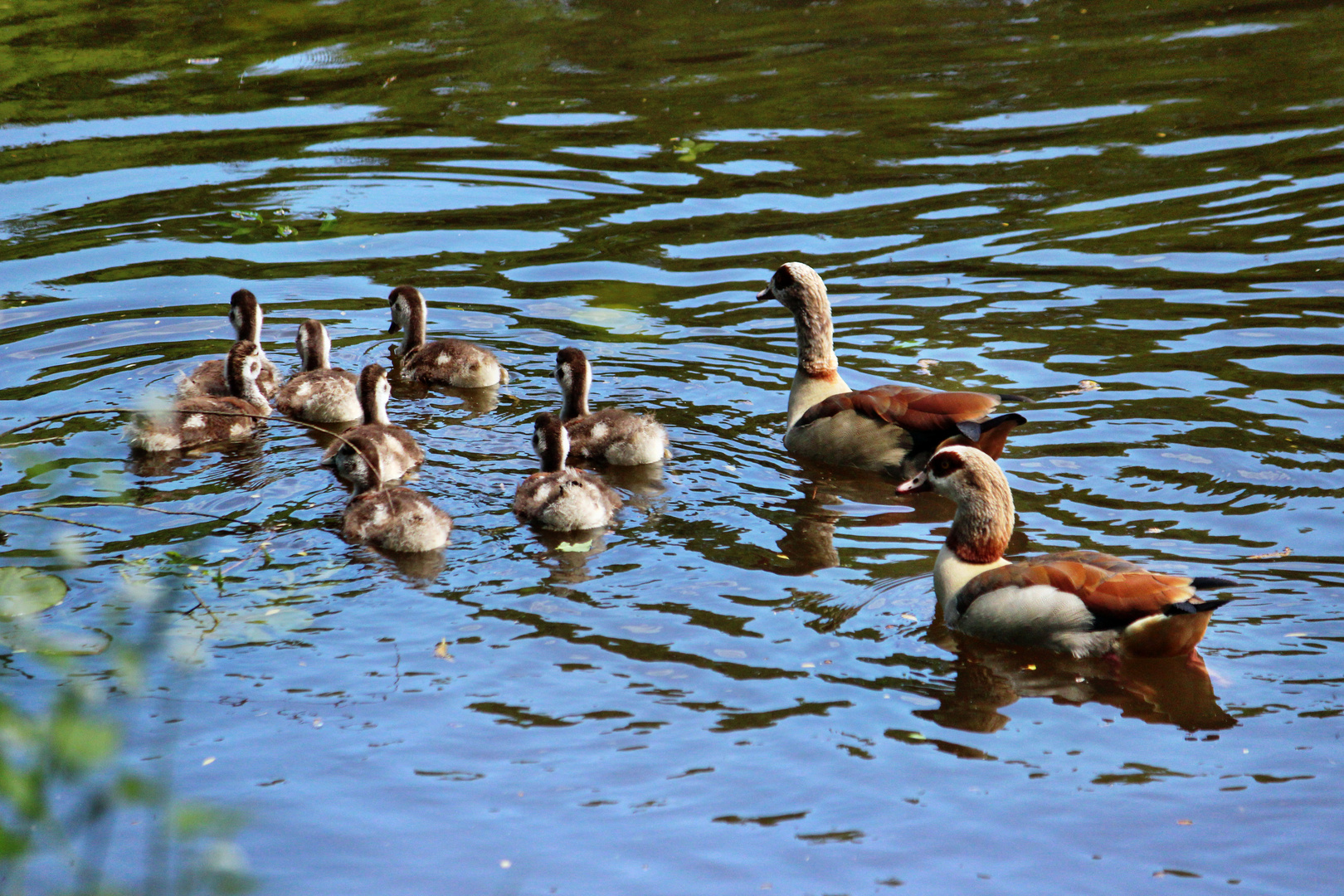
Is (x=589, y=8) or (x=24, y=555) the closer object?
(x=24, y=555)

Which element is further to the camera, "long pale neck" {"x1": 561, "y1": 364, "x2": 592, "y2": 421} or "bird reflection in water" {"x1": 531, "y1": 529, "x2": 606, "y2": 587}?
"long pale neck" {"x1": 561, "y1": 364, "x2": 592, "y2": 421}

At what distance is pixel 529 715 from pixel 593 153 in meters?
11.3

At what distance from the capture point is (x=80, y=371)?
33.8ft

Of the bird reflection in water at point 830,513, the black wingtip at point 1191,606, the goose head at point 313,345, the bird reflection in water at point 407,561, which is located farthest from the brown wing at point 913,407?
the goose head at point 313,345

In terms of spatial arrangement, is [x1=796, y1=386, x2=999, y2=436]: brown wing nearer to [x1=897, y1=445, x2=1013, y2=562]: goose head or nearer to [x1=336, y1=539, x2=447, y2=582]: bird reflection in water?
[x1=897, y1=445, x2=1013, y2=562]: goose head

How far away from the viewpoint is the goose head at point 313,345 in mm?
10281

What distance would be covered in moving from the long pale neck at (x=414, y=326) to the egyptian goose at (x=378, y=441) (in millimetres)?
1367

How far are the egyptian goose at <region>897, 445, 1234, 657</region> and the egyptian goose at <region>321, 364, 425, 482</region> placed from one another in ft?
11.2

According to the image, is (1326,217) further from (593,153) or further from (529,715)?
(529,715)

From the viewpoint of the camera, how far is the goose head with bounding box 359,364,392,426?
30.1 feet

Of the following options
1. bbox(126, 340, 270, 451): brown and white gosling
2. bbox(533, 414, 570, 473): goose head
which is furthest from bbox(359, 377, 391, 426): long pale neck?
bbox(533, 414, 570, 473): goose head

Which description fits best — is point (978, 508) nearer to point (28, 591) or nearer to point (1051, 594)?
point (1051, 594)

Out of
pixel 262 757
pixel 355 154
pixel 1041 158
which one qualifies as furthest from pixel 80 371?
pixel 1041 158

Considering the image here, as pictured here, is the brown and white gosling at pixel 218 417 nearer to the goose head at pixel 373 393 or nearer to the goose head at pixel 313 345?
the goose head at pixel 313 345
